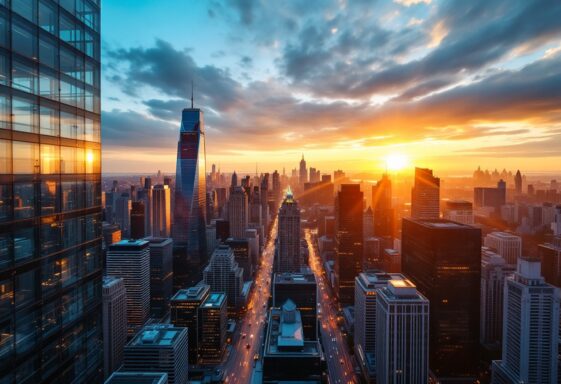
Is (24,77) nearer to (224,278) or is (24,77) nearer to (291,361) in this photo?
(291,361)

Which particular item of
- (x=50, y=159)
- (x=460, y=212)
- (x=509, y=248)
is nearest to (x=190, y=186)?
(x=460, y=212)

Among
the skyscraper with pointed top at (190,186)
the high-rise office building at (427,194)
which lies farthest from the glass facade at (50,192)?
the high-rise office building at (427,194)

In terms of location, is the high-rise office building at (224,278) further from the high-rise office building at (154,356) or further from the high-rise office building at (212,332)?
the high-rise office building at (154,356)

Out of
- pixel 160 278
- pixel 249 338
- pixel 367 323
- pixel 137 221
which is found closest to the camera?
pixel 367 323

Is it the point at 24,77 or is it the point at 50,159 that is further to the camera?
the point at 50,159

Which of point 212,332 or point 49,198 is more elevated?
point 49,198

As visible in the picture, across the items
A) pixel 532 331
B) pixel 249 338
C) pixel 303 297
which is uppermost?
pixel 532 331

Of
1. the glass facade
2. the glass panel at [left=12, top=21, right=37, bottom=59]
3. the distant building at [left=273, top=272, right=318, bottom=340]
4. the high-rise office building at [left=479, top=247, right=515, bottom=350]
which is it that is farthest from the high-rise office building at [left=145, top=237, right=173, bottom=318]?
the glass panel at [left=12, top=21, right=37, bottom=59]
